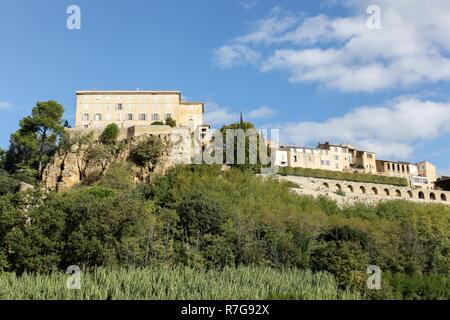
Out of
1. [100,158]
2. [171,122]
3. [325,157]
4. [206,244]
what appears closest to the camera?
[206,244]

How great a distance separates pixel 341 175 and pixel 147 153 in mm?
24596

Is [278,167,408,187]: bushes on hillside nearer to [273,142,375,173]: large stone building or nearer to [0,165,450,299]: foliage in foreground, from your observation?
[273,142,375,173]: large stone building

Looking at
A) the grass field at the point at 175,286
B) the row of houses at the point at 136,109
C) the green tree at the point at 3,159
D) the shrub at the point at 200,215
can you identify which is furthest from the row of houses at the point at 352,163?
the grass field at the point at 175,286

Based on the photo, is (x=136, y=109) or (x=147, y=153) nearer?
(x=147, y=153)

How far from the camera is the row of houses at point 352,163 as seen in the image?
7750cm

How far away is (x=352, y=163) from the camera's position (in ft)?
271

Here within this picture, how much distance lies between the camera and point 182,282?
2562 centimetres

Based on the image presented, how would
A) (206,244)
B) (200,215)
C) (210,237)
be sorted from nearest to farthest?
(206,244) → (210,237) → (200,215)

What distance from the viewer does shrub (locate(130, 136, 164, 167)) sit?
5128 cm

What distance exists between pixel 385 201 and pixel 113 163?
26.2 m

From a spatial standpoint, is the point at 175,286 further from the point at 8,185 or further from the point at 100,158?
the point at 100,158

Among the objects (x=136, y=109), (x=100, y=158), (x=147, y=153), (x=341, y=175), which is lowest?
(x=100, y=158)

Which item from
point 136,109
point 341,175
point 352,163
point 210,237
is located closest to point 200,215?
point 210,237
